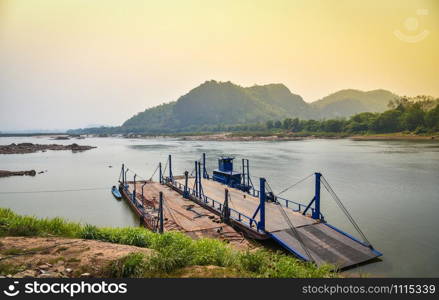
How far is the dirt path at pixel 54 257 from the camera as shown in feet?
31.7

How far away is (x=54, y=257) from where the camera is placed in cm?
1091

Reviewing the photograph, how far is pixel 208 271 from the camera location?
952 centimetres

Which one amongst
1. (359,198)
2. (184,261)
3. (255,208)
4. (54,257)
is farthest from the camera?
(359,198)

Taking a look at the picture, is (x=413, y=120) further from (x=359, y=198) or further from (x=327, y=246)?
(x=327, y=246)

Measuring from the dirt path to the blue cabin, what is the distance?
70.0ft

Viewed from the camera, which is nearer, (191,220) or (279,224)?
(279,224)

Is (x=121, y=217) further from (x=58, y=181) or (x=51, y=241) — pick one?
(x=58, y=181)

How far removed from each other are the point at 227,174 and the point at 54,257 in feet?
78.6

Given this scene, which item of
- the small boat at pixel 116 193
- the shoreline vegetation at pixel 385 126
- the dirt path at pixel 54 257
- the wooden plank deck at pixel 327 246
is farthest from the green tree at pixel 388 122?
the dirt path at pixel 54 257

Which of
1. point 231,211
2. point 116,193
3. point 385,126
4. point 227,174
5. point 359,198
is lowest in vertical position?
point 116,193

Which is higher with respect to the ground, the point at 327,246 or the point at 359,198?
the point at 327,246

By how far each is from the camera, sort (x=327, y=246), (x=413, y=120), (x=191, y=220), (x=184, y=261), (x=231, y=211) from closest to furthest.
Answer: (x=184, y=261) → (x=327, y=246) → (x=191, y=220) → (x=231, y=211) → (x=413, y=120)

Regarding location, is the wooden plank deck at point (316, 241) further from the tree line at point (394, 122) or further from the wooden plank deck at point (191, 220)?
the tree line at point (394, 122)

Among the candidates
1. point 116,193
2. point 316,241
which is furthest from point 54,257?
point 116,193
